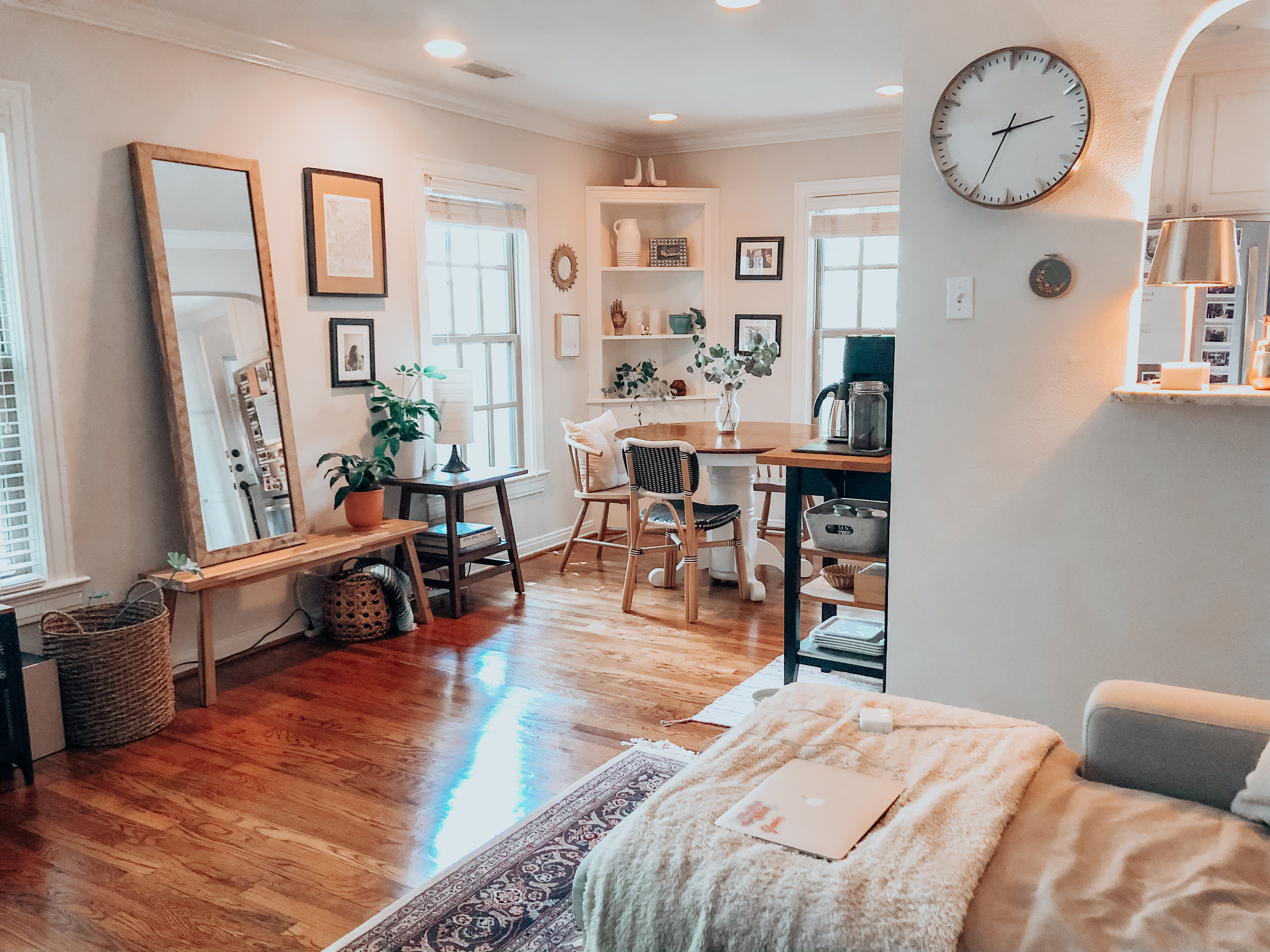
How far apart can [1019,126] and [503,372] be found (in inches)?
136

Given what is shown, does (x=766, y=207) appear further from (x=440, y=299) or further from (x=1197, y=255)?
(x=1197, y=255)

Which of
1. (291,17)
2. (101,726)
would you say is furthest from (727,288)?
(101,726)

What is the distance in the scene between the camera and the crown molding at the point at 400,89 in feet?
10.9

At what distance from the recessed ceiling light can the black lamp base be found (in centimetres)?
172

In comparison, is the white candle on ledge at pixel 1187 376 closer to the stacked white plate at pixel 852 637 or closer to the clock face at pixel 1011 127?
the clock face at pixel 1011 127

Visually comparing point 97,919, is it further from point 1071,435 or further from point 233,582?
point 1071,435

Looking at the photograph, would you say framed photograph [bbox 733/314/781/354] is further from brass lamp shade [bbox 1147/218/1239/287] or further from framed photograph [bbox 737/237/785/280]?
brass lamp shade [bbox 1147/218/1239/287]

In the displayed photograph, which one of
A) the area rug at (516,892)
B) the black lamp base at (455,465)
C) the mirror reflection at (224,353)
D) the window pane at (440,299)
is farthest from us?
the window pane at (440,299)

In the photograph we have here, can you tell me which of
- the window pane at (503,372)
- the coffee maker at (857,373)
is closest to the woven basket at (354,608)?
the window pane at (503,372)

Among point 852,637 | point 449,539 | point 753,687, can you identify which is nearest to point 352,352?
point 449,539

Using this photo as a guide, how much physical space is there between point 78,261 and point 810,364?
13.0ft

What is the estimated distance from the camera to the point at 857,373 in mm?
3182

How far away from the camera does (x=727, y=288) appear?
239 inches

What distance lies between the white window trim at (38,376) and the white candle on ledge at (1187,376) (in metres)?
3.32
